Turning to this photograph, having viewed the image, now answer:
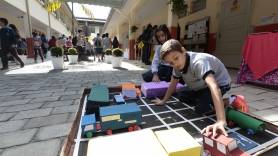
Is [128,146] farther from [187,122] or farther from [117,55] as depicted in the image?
[117,55]

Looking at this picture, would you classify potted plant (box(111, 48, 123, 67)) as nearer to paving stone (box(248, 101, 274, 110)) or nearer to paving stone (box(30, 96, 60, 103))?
paving stone (box(30, 96, 60, 103))

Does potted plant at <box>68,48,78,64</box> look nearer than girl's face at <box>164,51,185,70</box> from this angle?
Answer: No

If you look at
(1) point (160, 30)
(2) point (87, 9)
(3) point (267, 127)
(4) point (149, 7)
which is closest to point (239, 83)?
(1) point (160, 30)

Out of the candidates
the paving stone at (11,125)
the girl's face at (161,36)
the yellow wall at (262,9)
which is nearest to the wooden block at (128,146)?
the paving stone at (11,125)

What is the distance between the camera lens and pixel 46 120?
1.85 metres

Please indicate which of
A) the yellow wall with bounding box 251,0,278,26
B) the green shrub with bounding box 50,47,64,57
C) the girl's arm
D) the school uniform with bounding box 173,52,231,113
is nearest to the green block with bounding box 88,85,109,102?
the school uniform with bounding box 173,52,231,113

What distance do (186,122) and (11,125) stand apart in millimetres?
1662

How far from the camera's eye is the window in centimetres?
688

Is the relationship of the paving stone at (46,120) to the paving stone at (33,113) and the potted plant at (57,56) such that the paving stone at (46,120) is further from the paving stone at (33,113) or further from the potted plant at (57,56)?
the potted plant at (57,56)

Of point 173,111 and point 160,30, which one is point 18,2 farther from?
point 173,111

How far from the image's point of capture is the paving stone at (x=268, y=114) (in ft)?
6.15

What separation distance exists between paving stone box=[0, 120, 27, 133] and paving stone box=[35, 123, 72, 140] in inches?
9.7

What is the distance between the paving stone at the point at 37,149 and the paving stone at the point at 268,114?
1.99m

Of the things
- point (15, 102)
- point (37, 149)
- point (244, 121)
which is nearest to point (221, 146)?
point (244, 121)
